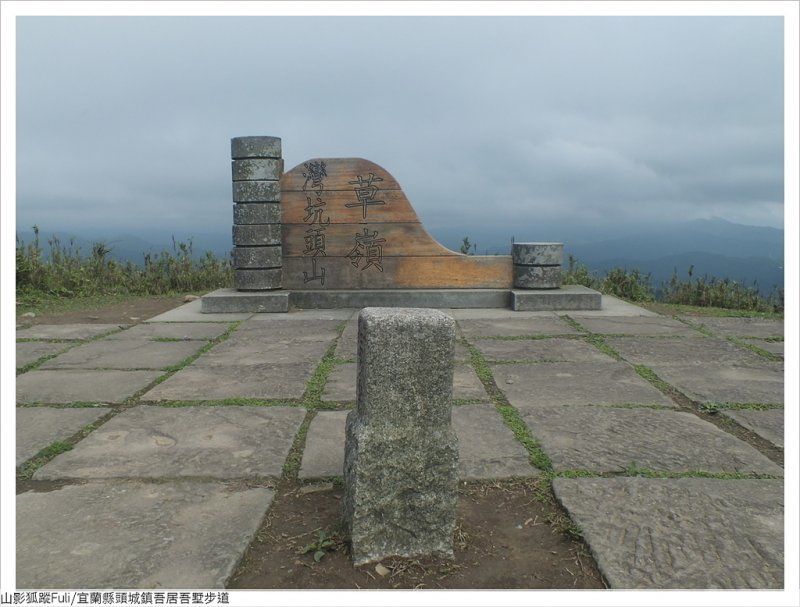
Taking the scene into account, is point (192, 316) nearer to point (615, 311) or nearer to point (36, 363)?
point (36, 363)

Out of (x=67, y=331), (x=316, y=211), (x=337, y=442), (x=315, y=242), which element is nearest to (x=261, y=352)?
(x=337, y=442)

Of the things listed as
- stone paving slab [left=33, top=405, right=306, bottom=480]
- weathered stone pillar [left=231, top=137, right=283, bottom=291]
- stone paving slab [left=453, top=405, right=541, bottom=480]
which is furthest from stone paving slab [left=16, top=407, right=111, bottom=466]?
weathered stone pillar [left=231, top=137, right=283, bottom=291]

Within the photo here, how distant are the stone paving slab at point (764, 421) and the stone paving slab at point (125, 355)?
377 cm

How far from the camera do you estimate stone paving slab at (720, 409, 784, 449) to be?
3.15m

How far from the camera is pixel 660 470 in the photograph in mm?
2717

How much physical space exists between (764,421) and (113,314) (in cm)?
675

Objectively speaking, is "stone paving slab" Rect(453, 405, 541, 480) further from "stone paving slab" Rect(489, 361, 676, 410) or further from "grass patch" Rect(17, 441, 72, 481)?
"grass patch" Rect(17, 441, 72, 481)

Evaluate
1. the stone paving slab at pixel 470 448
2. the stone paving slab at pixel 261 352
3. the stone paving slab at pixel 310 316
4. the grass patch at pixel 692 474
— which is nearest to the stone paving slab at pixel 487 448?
the stone paving slab at pixel 470 448

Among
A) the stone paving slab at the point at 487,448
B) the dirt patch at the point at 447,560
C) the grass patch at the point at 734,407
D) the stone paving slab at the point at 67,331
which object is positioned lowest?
the dirt patch at the point at 447,560

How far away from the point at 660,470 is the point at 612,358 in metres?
2.21

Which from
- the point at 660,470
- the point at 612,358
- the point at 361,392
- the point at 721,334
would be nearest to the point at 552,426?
the point at 660,470

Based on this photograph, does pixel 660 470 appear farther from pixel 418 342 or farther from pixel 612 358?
pixel 612 358

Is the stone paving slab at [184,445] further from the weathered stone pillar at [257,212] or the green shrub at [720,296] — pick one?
the green shrub at [720,296]

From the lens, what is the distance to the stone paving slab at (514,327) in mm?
5867
